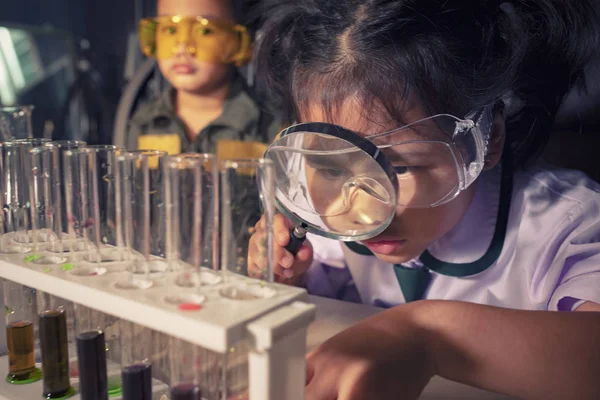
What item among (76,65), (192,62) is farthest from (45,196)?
(76,65)

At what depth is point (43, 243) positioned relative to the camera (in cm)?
48

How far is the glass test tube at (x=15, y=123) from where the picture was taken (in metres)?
0.75

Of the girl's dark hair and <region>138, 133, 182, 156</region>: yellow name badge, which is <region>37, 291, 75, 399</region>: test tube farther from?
<region>138, 133, 182, 156</region>: yellow name badge

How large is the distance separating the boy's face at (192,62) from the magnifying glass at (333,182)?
78 cm

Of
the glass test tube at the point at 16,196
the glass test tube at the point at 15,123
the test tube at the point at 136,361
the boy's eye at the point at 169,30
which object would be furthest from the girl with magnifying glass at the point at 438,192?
the boy's eye at the point at 169,30

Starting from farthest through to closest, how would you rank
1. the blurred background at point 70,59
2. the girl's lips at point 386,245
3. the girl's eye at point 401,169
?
the blurred background at point 70,59 < the girl's lips at point 386,245 < the girl's eye at point 401,169

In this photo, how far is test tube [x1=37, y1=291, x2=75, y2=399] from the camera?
46 centimetres

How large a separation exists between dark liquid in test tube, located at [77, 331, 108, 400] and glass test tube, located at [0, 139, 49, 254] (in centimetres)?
11

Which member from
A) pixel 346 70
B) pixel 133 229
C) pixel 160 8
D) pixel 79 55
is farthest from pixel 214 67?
pixel 133 229

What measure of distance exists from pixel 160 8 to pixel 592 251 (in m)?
1.09

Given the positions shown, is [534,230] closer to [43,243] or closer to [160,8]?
[43,243]

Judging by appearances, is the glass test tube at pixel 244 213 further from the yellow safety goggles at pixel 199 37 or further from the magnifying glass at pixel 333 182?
the yellow safety goggles at pixel 199 37

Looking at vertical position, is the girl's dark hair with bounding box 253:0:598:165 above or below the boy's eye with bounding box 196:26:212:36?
below

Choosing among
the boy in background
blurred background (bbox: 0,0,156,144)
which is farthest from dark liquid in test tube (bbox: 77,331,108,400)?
blurred background (bbox: 0,0,156,144)
